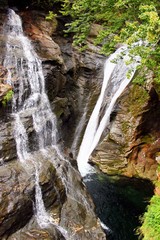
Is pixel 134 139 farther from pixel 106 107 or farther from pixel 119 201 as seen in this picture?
pixel 119 201

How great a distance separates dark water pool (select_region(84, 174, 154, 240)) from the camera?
430 inches

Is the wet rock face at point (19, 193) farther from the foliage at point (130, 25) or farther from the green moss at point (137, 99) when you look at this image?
the green moss at point (137, 99)

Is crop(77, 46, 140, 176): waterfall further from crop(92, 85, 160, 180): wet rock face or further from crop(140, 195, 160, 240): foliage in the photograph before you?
crop(140, 195, 160, 240): foliage

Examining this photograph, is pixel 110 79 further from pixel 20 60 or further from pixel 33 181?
pixel 33 181

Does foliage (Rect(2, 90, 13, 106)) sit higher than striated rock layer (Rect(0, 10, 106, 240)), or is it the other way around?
foliage (Rect(2, 90, 13, 106))

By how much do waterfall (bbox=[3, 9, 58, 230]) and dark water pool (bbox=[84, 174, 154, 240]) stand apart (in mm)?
3300

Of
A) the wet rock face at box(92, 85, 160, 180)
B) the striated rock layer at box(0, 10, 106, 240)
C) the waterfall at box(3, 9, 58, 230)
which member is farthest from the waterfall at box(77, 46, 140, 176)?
the waterfall at box(3, 9, 58, 230)

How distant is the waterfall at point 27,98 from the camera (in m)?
11.6

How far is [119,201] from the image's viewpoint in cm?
1265

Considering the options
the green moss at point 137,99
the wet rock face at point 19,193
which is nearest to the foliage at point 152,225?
the wet rock face at point 19,193

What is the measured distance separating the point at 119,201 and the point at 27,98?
6.58m

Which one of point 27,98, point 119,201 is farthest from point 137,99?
point 27,98

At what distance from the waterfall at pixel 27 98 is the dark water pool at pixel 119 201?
3.30 metres

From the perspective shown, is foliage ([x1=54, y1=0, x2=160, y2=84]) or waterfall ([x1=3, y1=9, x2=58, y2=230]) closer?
foliage ([x1=54, y1=0, x2=160, y2=84])
